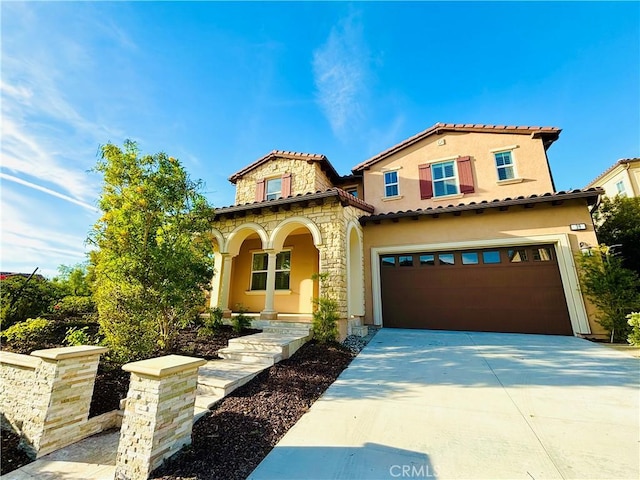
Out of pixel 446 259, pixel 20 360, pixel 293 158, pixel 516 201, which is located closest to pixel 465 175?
pixel 516 201

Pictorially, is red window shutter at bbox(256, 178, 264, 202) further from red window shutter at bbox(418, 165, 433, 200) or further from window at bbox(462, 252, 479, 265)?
window at bbox(462, 252, 479, 265)

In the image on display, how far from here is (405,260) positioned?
966cm

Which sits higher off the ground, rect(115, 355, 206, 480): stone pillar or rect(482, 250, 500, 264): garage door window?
rect(482, 250, 500, 264): garage door window

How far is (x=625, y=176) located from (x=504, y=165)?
16.6 meters

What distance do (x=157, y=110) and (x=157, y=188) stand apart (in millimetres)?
3648

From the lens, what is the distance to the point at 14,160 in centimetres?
510

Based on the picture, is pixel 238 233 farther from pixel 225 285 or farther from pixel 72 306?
pixel 72 306

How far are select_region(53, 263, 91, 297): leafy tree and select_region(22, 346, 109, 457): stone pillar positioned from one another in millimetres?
6424

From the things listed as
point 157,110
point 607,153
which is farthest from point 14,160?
point 607,153

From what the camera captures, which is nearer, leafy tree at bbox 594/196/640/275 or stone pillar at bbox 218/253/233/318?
stone pillar at bbox 218/253/233/318

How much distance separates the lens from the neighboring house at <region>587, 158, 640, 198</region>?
1742 cm

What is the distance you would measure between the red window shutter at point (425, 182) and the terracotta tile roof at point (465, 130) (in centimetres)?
138

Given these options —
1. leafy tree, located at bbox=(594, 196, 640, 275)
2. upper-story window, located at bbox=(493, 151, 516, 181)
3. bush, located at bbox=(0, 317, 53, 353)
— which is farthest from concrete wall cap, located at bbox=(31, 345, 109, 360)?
leafy tree, located at bbox=(594, 196, 640, 275)

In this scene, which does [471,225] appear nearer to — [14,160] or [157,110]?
[157,110]
